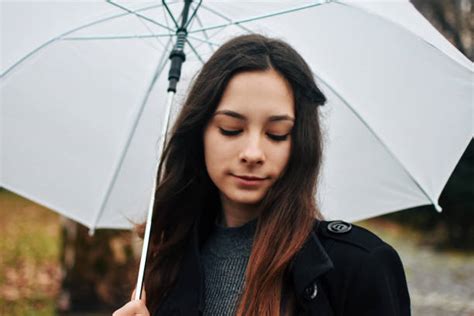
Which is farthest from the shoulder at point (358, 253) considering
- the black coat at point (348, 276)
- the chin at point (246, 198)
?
the chin at point (246, 198)

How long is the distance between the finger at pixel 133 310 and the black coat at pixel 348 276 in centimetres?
43

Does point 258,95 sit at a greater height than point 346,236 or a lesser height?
greater

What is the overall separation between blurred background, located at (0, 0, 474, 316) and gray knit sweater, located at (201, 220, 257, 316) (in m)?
1.15

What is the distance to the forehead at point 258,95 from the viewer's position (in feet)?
6.87

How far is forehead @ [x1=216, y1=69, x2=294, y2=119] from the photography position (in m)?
2.09

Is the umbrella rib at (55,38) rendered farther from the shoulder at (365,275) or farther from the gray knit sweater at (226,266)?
the shoulder at (365,275)

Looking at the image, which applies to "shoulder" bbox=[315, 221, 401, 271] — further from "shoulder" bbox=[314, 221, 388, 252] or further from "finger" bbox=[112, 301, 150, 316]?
"finger" bbox=[112, 301, 150, 316]

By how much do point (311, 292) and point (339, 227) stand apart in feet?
0.77

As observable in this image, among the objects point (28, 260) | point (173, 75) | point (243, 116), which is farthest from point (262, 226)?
point (28, 260)

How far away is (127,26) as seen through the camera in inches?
118

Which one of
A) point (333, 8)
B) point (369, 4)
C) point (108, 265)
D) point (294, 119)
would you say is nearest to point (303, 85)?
point (294, 119)

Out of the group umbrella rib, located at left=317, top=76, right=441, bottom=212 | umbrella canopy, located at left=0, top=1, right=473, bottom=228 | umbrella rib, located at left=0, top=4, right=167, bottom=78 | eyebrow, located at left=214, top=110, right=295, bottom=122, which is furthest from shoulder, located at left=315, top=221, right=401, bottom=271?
umbrella rib, located at left=0, top=4, right=167, bottom=78

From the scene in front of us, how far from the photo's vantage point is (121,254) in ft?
21.9

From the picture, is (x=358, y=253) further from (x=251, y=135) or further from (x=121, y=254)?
(x=121, y=254)
